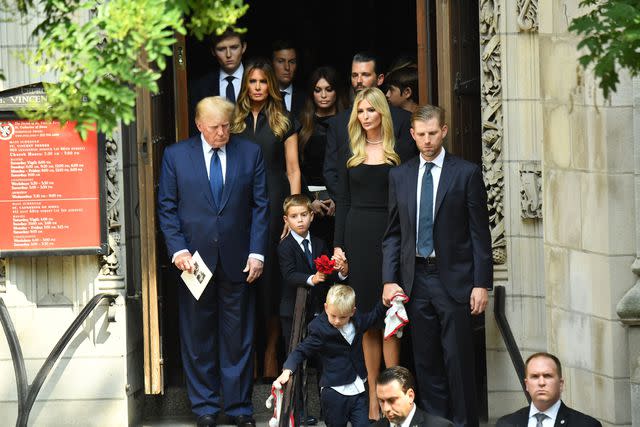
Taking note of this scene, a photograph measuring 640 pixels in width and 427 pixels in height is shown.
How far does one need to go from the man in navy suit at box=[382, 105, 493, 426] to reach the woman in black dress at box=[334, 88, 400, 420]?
398 mm

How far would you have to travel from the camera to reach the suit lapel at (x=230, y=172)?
12.5m

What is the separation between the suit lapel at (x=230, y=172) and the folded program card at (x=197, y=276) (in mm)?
413

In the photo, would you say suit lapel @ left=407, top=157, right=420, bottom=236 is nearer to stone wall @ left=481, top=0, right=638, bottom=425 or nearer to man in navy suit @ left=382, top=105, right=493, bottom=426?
man in navy suit @ left=382, top=105, right=493, bottom=426

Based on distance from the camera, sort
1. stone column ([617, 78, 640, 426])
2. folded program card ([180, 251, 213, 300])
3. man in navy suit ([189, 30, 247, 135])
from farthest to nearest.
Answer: man in navy suit ([189, 30, 247, 135])
folded program card ([180, 251, 213, 300])
stone column ([617, 78, 640, 426])

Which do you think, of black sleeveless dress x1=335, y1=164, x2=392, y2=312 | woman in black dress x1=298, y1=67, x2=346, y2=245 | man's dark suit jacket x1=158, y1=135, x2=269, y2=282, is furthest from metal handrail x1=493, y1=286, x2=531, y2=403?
man's dark suit jacket x1=158, y1=135, x2=269, y2=282

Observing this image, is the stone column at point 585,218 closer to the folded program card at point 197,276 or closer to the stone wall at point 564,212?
the stone wall at point 564,212

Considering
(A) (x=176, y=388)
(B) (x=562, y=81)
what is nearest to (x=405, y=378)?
(B) (x=562, y=81)

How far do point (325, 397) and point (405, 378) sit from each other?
1.30 metres

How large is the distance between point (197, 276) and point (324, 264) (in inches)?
37.5

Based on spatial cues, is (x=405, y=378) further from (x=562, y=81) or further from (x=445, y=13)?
(x=445, y=13)

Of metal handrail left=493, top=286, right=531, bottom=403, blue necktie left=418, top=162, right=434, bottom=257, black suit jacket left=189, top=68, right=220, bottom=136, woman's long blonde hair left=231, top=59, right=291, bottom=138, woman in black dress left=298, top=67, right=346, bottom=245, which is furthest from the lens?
black suit jacket left=189, top=68, right=220, bottom=136

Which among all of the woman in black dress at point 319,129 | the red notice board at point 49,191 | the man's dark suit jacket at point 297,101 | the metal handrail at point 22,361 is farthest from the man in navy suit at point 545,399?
the man's dark suit jacket at point 297,101

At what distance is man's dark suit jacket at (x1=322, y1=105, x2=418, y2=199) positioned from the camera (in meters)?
12.5

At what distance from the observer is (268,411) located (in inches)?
515
